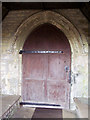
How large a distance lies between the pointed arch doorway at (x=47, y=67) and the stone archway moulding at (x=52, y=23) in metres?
0.13

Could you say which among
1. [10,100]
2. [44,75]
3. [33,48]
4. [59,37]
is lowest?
[10,100]

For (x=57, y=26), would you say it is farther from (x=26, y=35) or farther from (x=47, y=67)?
(x=47, y=67)

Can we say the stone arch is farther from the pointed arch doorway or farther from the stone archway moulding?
Result: the pointed arch doorway

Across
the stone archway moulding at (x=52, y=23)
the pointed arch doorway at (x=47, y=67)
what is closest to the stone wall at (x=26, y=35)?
the stone archway moulding at (x=52, y=23)

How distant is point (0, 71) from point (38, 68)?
1015 millimetres

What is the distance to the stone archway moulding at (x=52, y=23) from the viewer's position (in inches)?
123

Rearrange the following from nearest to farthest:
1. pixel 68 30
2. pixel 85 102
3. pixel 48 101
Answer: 1. pixel 85 102
2. pixel 68 30
3. pixel 48 101

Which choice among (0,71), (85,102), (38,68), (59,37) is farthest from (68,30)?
(0,71)

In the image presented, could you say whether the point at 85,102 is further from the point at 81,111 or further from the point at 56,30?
the point at 56,30

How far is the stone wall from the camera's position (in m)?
3.13

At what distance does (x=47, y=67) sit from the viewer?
3357 mm

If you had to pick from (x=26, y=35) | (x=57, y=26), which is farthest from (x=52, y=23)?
(x=26, y=35)

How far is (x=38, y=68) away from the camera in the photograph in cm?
340

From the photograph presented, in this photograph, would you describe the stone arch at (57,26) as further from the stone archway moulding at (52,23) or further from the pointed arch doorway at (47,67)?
the pointed arch doorway at (47,67)
